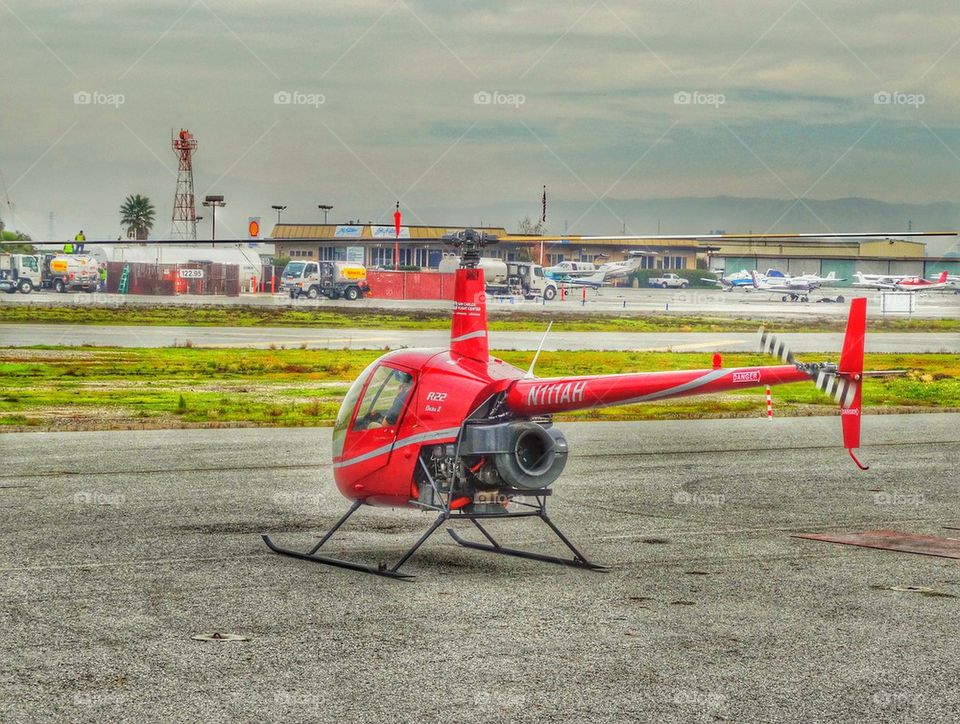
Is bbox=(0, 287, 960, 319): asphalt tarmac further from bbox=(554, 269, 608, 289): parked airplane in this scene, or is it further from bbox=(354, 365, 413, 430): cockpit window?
bbox=(354, 365, 413, 430): cockpit window

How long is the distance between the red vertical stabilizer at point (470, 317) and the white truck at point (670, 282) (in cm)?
6178

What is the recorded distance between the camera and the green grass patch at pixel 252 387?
26.5m

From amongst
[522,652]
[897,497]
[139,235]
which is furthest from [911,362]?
[139,235]

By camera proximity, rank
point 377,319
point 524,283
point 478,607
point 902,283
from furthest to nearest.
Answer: point 902,283 → point 524,283 → point 377,319 → point 478,607

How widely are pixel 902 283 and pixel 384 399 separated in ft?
221

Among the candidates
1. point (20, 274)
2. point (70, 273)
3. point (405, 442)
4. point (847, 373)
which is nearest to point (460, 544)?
point (405, 442)

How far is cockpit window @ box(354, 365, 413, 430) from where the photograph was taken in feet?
38.5

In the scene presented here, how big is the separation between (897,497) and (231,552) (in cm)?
931

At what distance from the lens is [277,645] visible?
8.95 meters

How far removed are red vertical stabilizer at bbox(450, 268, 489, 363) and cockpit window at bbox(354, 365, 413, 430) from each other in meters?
0.61

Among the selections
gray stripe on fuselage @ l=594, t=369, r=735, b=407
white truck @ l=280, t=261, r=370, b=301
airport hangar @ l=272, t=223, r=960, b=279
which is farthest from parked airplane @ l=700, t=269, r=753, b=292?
gray stripe on fuselage @ l=594, t=369, r=735, b=407

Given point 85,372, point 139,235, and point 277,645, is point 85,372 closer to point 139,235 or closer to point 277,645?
point 277,645

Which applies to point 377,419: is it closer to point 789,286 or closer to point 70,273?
point 789,286

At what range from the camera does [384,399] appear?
11922mm
